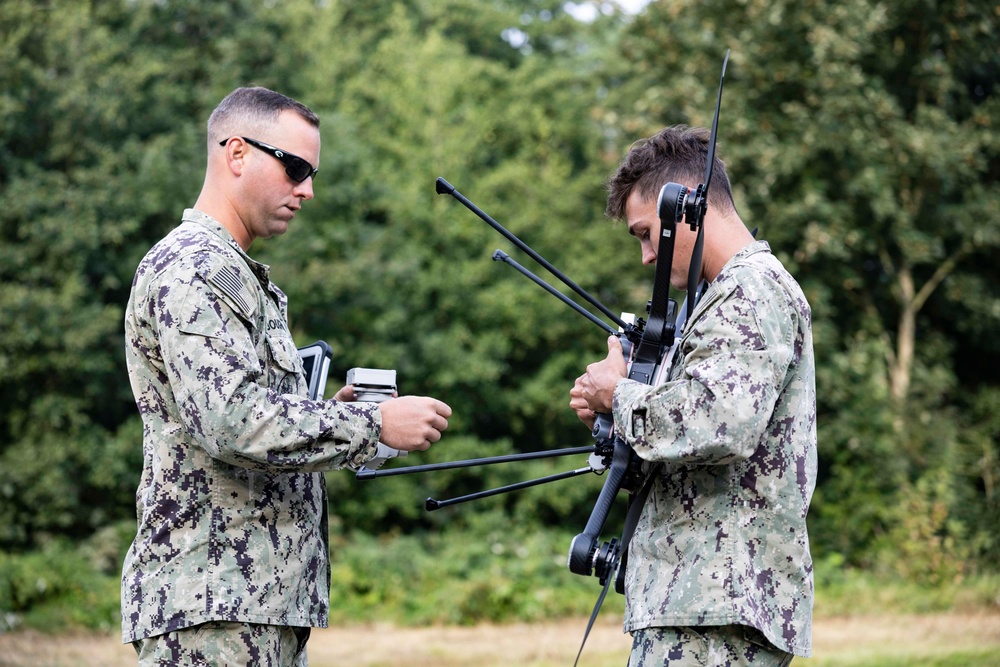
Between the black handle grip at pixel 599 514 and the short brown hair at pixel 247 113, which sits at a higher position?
the short brown hair at pixel 247 113

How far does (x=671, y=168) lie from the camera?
9.82ft

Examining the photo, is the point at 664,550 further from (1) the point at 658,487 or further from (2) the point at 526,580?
(2) the point at 526,580

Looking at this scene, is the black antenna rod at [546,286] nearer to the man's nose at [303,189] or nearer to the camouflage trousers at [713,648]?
the man's nose at [303,189]

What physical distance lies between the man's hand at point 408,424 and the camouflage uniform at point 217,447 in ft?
0.11

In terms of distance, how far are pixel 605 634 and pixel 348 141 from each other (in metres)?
8.01

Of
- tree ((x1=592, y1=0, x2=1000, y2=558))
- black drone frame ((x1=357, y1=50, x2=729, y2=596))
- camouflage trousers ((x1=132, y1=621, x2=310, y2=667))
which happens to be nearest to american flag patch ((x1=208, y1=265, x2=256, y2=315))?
black drone frame ((x1=357, y1=50, x2=729, y2=596))

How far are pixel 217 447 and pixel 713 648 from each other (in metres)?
1.32

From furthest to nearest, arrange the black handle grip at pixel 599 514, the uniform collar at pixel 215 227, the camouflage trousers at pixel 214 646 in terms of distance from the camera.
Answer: the uniform collar at pixel 215 227
the black handle grip at pixel 599 514
the camouflage trousers at pixel 214 646

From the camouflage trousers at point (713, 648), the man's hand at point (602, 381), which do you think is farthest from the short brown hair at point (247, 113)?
the camouflage trousers at point (713, 648)

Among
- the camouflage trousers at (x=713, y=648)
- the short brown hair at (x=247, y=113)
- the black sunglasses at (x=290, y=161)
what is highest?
the short brown hair at (x=247, y=113)

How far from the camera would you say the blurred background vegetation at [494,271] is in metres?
12.0

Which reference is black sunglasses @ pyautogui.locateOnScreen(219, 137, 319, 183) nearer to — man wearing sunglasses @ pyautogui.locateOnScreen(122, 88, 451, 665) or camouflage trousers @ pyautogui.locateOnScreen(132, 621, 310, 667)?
man wearing sunglasses @ pyautogui.locateOnScreen(122, 88, 451, 665)

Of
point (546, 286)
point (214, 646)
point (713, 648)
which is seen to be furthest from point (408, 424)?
point (713, 648)

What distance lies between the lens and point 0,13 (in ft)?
40.9
